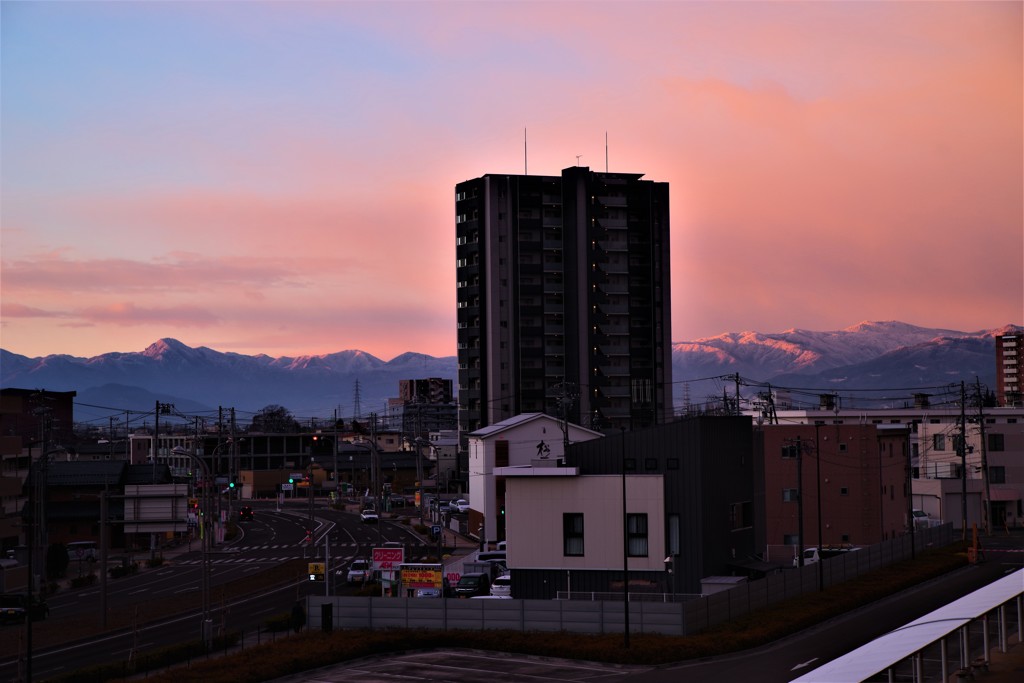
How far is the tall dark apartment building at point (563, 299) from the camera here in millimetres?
150000

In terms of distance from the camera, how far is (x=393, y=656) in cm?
4600

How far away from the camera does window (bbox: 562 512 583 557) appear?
5509 cm

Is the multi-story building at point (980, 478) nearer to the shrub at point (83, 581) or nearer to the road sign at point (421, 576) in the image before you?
the road sign at point (421, 576)

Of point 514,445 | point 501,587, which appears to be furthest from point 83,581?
point 501,587

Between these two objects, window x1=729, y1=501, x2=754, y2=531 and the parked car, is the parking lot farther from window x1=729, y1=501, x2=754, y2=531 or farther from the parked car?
window x1=729, y1=501, x2=754, y2=531

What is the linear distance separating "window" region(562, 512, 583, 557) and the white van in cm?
5923

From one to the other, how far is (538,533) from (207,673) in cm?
1980

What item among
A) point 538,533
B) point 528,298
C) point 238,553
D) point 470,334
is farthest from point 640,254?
point 538,533

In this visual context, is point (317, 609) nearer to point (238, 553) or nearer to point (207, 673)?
point (207, 673)

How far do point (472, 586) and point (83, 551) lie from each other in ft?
172

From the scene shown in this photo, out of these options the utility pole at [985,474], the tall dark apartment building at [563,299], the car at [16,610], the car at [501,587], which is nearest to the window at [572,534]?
the car at [501,587]

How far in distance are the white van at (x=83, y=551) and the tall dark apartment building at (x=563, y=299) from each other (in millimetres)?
59223

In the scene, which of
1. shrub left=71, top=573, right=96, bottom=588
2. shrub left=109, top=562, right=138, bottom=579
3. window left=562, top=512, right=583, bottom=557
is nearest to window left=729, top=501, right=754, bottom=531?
window left=562, top=512, right=583, bottom=557

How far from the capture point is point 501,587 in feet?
204
